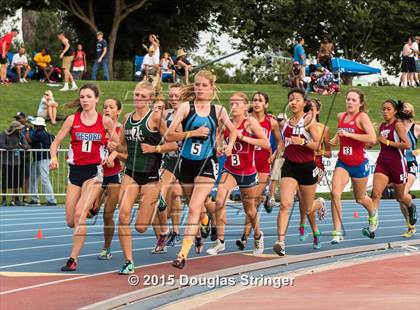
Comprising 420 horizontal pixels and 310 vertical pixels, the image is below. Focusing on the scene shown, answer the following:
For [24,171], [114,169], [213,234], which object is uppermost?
[114,169]

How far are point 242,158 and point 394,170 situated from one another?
332 cm

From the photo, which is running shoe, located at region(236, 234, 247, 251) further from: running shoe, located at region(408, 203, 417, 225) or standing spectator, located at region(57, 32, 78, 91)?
standing spectator, located at region(57, 32, 78, 91)

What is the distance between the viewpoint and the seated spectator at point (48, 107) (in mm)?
28672

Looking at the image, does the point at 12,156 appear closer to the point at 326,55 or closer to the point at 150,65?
the point at 150,65

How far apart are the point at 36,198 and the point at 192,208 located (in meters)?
12.7

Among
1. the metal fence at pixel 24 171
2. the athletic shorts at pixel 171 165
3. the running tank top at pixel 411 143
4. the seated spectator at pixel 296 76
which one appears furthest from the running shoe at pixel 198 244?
the seated spectator at pixel 296 76

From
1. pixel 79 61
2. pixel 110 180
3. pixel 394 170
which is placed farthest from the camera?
pixel 79 61

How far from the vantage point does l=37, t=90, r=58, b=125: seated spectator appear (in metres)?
28.7

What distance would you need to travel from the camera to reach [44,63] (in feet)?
115

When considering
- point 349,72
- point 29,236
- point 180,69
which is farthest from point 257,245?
point 349,72

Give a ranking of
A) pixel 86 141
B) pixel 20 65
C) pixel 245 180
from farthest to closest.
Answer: pixel 20 65, pixel 245 180, pixel 86 141

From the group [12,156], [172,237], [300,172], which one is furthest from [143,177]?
[12,156]

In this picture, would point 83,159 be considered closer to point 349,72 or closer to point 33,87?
point 33,87

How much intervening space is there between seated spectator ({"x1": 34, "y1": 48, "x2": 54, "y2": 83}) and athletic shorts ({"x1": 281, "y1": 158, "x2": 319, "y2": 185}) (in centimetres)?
2155
